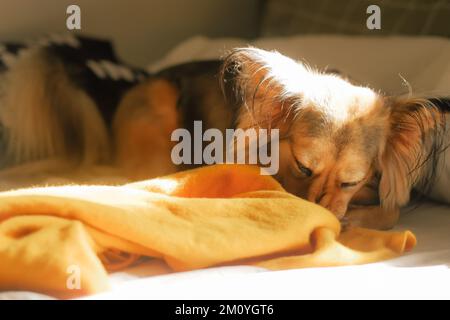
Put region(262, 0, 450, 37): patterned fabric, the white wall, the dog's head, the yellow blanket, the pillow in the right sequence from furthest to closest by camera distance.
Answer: the white wall
region(262, 0, 450, 37): patterned fabric
the pillow
the dog's head
the yellow blanket

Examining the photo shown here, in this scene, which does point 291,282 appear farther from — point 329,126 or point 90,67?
point 90,67

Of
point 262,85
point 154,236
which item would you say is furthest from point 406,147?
point 154,236

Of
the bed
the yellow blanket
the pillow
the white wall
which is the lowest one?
the bed

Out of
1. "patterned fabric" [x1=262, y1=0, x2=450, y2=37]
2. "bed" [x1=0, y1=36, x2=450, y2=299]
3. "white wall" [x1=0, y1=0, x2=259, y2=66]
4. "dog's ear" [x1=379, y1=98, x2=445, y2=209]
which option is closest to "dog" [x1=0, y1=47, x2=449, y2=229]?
"dog's ear" [x1=379, y1=98, x2=445, y2=209]

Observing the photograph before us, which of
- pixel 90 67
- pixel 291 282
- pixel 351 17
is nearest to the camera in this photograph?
pixel 291 282

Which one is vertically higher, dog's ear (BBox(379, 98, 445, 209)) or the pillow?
the pillow

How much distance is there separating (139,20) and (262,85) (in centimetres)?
117

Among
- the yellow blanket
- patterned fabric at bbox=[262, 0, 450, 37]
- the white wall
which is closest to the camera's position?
the yellow blanket

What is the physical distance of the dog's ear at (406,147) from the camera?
1.39 m

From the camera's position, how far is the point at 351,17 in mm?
2191

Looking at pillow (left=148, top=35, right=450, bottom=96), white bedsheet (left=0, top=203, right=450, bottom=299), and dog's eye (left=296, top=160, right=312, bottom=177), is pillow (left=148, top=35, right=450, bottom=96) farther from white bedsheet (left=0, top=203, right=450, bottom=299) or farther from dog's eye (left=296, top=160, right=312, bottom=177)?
white bedsheet (left=0, top=203, right=450, bottom=299)

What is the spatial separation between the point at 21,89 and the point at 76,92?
175 millimetres

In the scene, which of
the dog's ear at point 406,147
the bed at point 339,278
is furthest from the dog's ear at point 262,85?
the bed at point 339,278

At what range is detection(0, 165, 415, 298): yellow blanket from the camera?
970 mm
